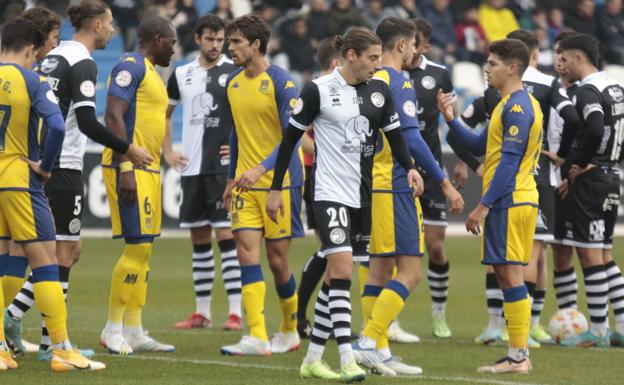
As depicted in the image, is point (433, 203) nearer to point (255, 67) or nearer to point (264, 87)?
point (264, 87)

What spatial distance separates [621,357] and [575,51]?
274 centimetres

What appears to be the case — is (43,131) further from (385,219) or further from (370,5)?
(370,5)

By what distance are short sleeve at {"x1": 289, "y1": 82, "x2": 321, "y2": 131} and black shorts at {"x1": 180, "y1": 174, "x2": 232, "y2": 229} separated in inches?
141

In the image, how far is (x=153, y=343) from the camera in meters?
9.60

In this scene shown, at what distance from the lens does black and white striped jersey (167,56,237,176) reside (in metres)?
11.7

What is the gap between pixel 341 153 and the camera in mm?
8250

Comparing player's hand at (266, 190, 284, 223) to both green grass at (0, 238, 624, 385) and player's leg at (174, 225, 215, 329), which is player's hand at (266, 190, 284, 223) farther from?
player's leg at (174, 225, 215, 329)

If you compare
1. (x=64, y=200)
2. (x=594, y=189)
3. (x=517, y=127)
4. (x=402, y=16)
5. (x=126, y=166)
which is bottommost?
(x=594, y=189)

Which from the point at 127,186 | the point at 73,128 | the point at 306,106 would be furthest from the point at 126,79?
the point at 306,106

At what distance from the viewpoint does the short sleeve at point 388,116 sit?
838cm

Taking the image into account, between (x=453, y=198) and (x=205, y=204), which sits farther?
(x=205, y=204)

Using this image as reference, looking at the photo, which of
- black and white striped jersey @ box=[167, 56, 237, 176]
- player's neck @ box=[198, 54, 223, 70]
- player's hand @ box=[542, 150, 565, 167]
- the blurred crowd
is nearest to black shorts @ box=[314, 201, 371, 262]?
player's hand @ box=[542, 150, 565, 167]

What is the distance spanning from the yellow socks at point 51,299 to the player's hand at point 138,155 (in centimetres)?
105

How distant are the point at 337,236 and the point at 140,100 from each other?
2263mm
